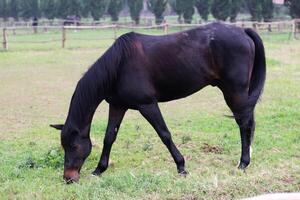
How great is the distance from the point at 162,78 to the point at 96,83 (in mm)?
689

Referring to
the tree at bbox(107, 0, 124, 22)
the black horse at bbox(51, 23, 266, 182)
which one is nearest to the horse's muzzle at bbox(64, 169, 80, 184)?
the black horse at bbox(51, 23, 266, 182)

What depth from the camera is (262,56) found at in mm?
5699

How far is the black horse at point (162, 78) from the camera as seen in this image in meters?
5.07

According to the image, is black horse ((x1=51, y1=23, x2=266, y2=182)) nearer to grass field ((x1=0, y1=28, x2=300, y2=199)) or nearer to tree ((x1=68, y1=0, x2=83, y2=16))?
grass field ((x1=0, y1=28, x2=300, y2=199))

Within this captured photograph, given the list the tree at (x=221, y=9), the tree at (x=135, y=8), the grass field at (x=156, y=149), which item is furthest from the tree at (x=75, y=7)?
the grass field at (x=156, y=149)

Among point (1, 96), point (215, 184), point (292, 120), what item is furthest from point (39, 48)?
point (215, 184)

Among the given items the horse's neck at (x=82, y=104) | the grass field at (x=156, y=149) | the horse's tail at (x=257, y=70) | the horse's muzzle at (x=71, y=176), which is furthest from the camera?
the horse's tail at (x=257, y=70)

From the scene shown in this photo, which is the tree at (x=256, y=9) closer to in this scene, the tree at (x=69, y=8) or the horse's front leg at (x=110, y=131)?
the tree at (x=69, y=8)

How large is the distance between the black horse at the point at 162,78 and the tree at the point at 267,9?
34430mm

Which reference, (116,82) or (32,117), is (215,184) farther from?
(32,117)

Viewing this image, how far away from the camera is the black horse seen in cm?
507

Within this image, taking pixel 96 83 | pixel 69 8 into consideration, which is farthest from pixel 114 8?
pixel 96 83

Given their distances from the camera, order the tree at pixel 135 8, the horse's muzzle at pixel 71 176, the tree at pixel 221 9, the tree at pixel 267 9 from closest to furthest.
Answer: the horse's muzzle at pixel 71 176 < the tree at pixel 267 9 < the tree at pixel 221 9 < the tree at pixel 135 8

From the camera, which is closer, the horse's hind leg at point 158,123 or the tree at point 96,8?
the horse's hind leg at point 158,123
